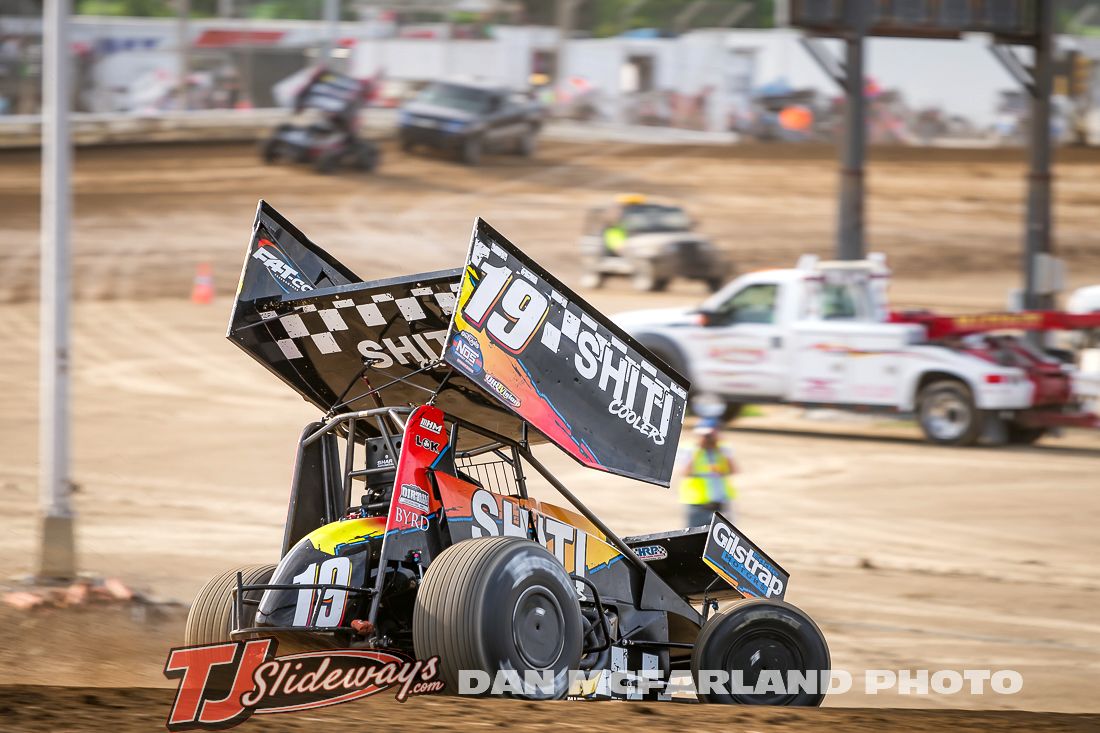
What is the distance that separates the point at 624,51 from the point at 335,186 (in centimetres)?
1275

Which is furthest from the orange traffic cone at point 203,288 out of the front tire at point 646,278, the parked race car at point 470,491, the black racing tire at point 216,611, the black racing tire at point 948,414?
the black racing tire at point 216,611

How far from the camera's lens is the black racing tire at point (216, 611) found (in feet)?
23.6

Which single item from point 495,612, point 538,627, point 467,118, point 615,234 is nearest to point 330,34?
point 467,118

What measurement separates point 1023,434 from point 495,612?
14958 millimetres

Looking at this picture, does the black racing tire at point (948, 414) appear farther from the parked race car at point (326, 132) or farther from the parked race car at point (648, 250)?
the parked race car at point (326, 132)

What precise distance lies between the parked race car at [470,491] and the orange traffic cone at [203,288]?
21.8 m

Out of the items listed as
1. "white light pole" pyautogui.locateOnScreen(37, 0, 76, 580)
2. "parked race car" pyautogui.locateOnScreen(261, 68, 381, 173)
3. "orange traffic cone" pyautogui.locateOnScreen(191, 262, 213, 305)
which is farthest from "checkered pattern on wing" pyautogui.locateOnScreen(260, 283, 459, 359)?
"parked race car" pyautogui.locateOnScreen(261, 68, 381, 173)

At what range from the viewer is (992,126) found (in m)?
46.3

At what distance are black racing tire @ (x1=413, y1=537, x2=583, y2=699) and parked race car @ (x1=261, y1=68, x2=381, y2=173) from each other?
31.4 m

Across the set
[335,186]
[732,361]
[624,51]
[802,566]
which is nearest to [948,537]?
[802,566]

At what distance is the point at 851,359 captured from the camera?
19.5 metres

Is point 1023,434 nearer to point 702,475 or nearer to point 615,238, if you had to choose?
point 702,475

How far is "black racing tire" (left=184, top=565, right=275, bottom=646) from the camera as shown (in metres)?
7.20

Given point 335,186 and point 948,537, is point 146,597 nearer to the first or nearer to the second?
point 948,537
